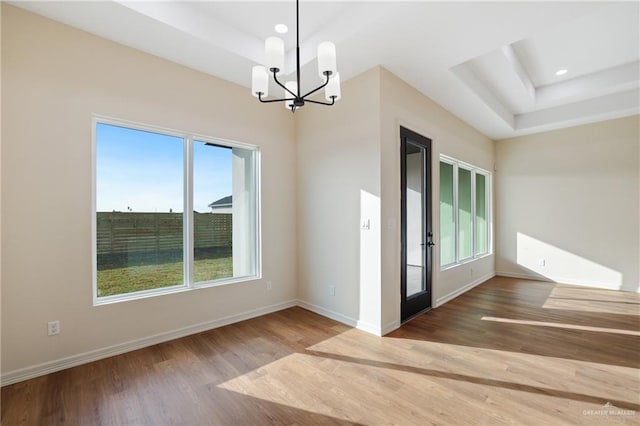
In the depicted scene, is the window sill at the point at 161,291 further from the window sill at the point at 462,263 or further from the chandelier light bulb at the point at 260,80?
the window sill at the point at 462,263

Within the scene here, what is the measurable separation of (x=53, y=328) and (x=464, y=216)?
5850mm

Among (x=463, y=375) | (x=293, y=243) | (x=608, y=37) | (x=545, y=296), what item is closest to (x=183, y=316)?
(x=293, y=243)

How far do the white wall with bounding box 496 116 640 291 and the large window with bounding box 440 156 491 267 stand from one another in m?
0.57

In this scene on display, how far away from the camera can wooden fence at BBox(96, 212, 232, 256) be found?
2.81 meters

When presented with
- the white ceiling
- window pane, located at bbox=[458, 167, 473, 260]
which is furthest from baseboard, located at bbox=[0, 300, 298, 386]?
window pane, located at bbox=[458, 167, 473, 260]

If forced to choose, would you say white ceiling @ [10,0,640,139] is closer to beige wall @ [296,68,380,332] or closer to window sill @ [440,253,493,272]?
beige wall @ [296,68,380,332]

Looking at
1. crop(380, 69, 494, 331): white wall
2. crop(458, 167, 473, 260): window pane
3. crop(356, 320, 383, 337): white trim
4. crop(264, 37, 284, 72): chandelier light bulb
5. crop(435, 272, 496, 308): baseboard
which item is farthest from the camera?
crop(458, 167, 473, 260): window pane

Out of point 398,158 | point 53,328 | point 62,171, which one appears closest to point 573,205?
point 398,158

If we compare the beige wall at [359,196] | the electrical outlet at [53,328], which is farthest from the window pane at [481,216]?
the electrical outlet at [53,328]

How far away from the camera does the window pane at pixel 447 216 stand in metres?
4.55

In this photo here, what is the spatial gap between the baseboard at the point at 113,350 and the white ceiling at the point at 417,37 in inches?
116

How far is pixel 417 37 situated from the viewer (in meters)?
2.73

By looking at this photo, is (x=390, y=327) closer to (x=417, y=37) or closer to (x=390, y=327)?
(x=390, y=327)

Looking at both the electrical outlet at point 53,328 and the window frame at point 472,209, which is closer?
the electrical outlet at point 53,328
